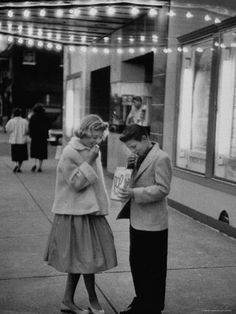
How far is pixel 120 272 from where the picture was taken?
5148mm

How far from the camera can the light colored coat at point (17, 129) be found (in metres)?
13.0

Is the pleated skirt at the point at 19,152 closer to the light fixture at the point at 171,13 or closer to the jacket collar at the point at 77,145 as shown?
the light fixture at the point at 171,13

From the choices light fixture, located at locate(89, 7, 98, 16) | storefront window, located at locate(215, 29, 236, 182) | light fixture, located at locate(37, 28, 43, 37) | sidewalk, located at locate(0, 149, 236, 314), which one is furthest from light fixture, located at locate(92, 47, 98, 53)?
A: storefront window, located at locate(215, 29, 236, 182)

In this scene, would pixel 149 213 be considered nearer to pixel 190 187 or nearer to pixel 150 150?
pixel 150 150

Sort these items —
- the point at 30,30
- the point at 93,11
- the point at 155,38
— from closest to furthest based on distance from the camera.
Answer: the point at 155,38
the point at 93,11
the point at 30,30

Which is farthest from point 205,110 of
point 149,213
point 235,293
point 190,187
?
point 149,213

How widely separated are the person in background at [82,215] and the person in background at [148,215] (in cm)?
26

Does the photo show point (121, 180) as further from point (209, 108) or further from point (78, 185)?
point (209, 108)

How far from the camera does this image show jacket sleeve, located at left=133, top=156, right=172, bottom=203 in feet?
12.1

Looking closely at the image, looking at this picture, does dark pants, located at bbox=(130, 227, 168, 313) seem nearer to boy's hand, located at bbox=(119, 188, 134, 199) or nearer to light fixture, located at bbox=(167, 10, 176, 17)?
boy's hand, located at bbox=(119, 188, 134, 199)

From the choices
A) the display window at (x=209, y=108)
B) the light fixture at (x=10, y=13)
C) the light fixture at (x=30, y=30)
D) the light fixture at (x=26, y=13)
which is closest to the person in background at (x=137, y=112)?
the display window at (x=209, y=108)

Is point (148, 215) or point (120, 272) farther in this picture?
point (120, 272)

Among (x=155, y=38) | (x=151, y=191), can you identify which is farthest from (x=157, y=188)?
(x=155, y=38)

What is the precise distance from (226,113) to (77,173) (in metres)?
3.97
